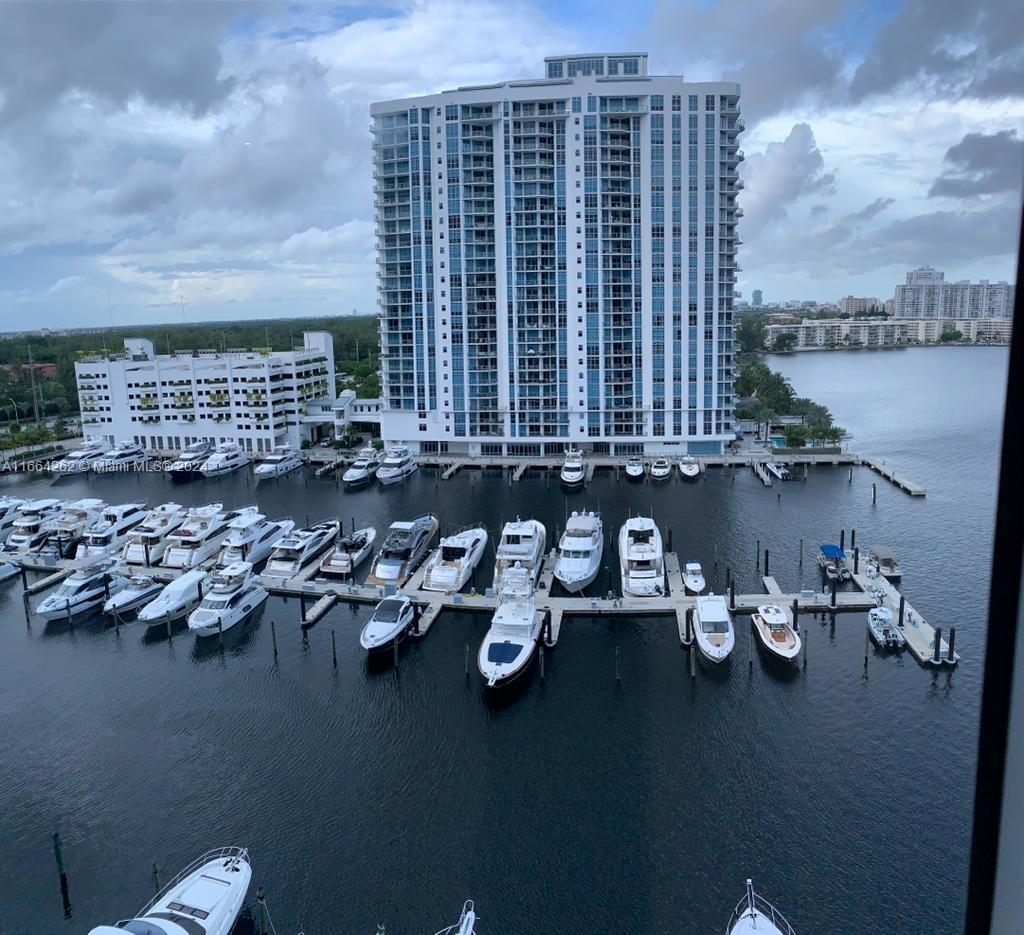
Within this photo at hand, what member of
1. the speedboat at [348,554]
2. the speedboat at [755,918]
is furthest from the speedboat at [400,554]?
the speedboat at [755,918]

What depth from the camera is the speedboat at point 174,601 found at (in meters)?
19.6

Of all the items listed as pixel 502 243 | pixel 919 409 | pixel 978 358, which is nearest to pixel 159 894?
pixel 502 243

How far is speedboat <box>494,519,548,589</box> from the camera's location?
21203 millimetres

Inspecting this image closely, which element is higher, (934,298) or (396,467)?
(934,298)

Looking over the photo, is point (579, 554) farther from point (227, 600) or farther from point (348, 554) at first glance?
point (227, 600)

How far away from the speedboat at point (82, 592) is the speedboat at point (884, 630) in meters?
18.4

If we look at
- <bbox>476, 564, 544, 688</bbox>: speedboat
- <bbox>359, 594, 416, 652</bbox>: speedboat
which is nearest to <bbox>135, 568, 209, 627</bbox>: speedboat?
<bbox>359, 594, 416, 652</bbox>: speedboat

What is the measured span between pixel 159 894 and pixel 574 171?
104ft

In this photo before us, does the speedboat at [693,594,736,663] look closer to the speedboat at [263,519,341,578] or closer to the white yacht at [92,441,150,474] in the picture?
the speedboat at [263,519,341,578]

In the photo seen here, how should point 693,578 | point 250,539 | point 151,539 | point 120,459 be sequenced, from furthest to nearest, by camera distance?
1. point 120,459
2. point 151,539
3. point 250,539
4. point 693,578

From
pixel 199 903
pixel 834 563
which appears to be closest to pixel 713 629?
pixel 834 563

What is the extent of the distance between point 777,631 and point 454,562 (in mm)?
8407

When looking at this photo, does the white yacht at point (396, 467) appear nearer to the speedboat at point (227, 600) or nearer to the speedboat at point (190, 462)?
the speedboat at point (190, 462)

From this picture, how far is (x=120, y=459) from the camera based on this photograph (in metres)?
39.3
